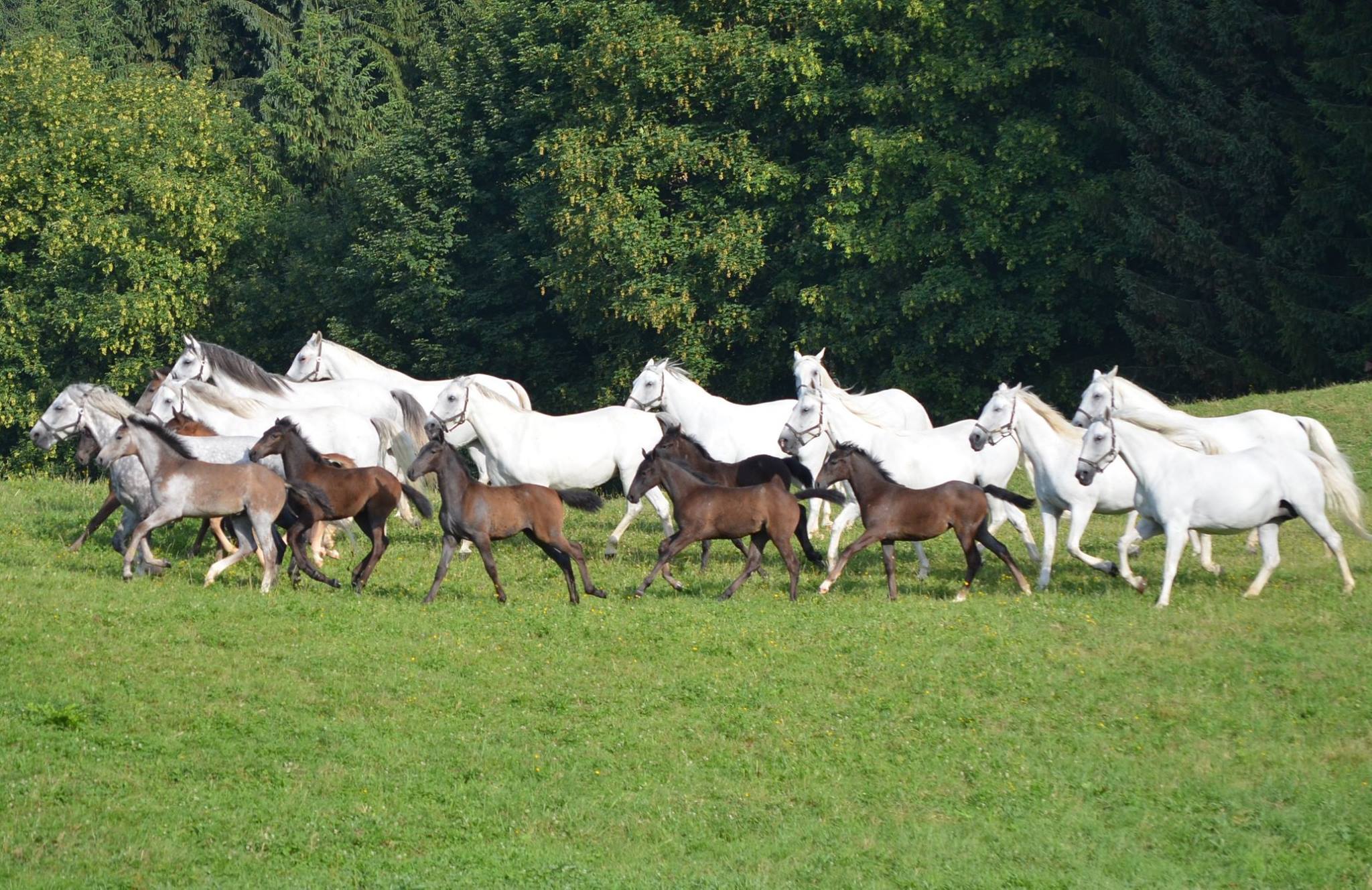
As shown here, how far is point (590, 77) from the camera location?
35.2m

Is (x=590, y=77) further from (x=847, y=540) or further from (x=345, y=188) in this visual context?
(x=847, y=540)

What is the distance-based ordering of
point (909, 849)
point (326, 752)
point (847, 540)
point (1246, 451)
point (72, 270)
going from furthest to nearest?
point (72, 270) < point (847, 540) < point (1246, 451) < point (326, 752) < point (909, 849)

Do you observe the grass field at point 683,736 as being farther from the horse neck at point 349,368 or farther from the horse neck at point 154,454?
the horse neck at point 349,368

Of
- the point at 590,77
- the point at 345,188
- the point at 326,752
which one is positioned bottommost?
the point at 326,752

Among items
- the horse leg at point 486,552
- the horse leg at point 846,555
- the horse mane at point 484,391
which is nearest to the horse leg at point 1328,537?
the horse leg at point 846,555

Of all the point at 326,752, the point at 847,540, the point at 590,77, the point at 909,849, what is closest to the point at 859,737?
the point at 909,849

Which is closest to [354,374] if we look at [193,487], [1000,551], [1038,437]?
[193,487]

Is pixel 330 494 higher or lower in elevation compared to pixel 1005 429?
lower

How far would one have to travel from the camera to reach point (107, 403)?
56.0 feet

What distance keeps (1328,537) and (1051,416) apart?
3189 millimetres

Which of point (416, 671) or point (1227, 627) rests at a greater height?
point (1227, 627)

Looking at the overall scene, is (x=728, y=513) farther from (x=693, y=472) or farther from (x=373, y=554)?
(x=373, y=554)

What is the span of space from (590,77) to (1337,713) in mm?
26397

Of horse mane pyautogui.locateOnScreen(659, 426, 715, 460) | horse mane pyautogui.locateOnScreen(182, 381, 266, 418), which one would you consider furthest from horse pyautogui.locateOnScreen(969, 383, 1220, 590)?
horse mane pyautogui.locateOnScreen(182, 381, 266, 418)
